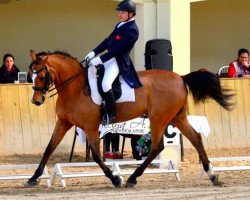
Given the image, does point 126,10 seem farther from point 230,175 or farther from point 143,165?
point 230,175

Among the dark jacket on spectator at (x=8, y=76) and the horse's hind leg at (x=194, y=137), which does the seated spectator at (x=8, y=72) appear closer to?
the dark jacket on spectator at (x=8, y=76)

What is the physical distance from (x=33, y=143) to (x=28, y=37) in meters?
4.18

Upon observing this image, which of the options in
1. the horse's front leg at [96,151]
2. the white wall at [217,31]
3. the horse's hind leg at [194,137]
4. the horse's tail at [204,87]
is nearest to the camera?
the horse's front leg at [96,151]

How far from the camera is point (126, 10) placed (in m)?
12.8

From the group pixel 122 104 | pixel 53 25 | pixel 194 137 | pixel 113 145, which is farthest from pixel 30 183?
pixel 53 25

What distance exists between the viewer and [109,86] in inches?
497

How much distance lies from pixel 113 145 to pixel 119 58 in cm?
383

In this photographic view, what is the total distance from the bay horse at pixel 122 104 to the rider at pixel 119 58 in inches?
7.0

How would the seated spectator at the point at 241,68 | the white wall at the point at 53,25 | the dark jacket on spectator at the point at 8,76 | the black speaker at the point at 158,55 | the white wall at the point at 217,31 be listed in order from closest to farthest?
the black speaker at the point at 158,55 → the dark jacket on spectator at the point at 8,76 → the seated spectator at the point at 241,68 → the white wall at the point at 53,25 → the white wall at the point at 217,31

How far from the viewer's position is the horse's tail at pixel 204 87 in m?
13.5

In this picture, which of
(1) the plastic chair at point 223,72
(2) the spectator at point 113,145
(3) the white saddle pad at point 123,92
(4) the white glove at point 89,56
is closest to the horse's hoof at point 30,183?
(3) the white saddle pad at point 123,92

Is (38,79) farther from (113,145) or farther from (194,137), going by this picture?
(113,145)

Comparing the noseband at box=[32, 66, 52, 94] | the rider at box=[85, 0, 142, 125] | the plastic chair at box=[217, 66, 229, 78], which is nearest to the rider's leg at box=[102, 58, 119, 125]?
the rider at box=[85, 0, 142, 125]

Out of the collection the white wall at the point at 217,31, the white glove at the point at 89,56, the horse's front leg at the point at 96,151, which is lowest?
the horse's front leg at the point at 96,151
